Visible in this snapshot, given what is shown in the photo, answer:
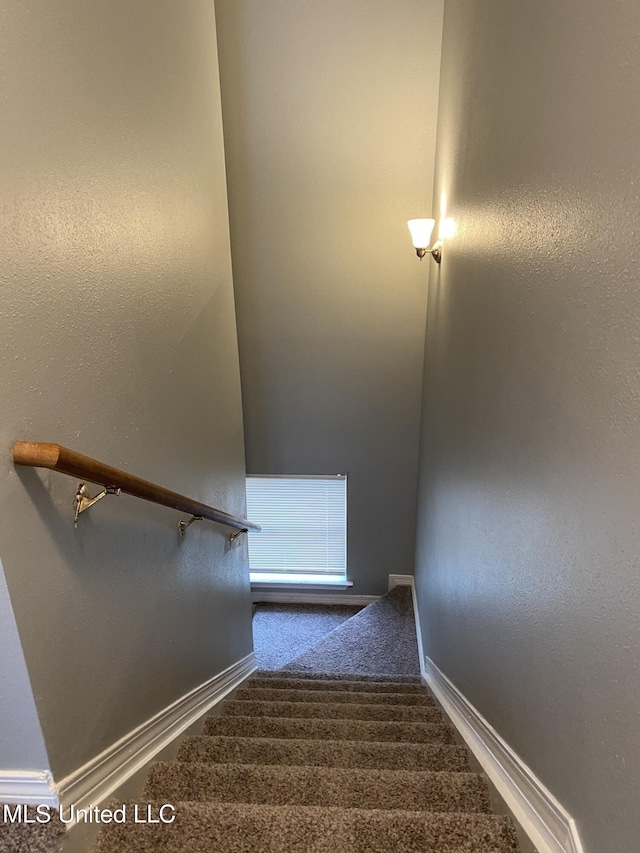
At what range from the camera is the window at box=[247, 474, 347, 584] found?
4.79 meters

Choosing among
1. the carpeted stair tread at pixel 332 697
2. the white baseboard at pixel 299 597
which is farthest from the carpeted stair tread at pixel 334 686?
the white baseboard at pixel 299 597

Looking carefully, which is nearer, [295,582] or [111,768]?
[111,768]

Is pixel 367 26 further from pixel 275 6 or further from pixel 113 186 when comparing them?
pixel 113 186

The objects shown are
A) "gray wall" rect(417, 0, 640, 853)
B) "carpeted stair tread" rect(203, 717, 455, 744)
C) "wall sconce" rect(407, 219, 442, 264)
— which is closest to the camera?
"gray wall" rect(417, 0, 640, 853)

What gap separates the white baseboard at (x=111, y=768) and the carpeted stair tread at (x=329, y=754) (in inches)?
4.9

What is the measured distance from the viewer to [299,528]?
4969 mm

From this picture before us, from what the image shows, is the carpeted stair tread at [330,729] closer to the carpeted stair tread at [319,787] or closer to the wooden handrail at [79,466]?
the carpeted stair tread at [319,787]

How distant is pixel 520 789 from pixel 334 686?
1823 mm

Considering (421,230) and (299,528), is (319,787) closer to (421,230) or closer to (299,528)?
(421,230)

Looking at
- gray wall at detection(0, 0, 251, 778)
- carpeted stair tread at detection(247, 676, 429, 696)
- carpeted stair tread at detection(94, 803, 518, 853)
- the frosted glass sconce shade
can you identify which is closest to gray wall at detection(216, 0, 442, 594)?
the frosted glass sconce shade

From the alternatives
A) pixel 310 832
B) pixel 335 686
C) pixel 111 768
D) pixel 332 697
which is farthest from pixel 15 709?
pixel 335 686

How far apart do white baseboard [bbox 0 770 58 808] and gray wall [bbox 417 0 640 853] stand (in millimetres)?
1056

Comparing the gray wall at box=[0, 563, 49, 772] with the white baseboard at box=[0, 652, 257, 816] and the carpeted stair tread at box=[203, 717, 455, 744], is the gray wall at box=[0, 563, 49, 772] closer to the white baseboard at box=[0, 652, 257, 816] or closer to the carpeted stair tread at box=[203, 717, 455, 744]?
the white baseboard at box=[0, 652, 257, 816]

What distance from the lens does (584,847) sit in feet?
2.91
